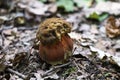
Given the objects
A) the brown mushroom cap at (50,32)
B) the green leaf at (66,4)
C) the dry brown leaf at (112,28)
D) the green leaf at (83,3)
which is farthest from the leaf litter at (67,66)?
the green leaf at (83,3)

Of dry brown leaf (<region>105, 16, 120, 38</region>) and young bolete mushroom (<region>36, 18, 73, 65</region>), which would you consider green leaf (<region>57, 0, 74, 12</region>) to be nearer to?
dry brown leaf (<region>105, 16, 120, 38</region>)

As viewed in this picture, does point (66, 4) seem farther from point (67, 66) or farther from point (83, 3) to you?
point (67, 66)

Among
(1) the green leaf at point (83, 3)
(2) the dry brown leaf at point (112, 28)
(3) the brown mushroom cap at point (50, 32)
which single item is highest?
(3) the brown mushroom cap at point (50, 32)

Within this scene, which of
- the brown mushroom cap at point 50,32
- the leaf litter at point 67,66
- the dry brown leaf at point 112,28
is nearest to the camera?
the brown mushroom cap at point 50,32

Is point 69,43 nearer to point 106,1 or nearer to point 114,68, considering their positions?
point 114,68

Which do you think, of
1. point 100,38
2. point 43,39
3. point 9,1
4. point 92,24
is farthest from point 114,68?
point 9,1

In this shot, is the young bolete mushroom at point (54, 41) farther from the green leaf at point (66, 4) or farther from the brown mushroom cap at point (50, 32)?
the green leaf at point (66, 4)

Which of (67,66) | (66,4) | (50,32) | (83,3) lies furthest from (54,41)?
(83,3)

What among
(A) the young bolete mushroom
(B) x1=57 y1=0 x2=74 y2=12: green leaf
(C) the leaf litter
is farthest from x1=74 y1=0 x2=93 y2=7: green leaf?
(A) the young bolete mushroom
